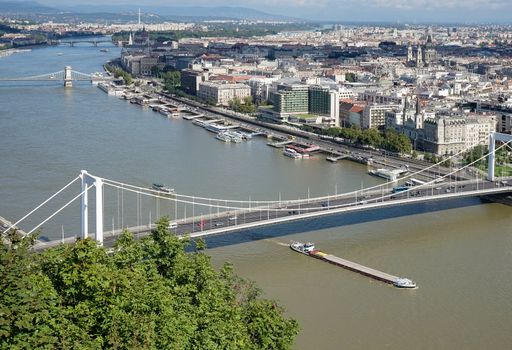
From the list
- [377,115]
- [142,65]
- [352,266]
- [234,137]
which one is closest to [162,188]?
[352,266]

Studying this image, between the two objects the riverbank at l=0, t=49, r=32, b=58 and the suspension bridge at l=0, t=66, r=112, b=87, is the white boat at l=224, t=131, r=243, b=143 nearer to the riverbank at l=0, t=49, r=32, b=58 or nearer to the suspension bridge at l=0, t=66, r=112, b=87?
the suspension bridge at l=0, t=66, r=112, b=87

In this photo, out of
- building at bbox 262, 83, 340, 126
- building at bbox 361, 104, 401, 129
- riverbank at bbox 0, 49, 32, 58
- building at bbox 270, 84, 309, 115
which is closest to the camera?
building at bbox 361, 104, 401, 129

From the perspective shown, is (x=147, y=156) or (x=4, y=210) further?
(x=147, y=156)

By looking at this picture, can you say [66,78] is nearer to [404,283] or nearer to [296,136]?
[296,136]

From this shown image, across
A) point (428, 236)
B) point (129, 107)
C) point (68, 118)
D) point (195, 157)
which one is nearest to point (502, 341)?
point (428, 236)

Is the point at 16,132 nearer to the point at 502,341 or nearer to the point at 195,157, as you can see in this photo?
the point at 195,157

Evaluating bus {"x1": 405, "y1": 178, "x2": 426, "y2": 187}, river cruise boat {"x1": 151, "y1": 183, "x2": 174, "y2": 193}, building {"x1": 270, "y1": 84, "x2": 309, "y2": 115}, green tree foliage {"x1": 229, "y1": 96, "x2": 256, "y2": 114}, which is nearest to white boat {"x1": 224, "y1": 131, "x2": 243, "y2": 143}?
building {"x1": 270, "y1": 84, "x2": 309, "y2": 115}

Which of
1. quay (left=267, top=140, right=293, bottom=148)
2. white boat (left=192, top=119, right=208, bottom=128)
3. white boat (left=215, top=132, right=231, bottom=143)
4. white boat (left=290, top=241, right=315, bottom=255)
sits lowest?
white boat (left=290, top=241, right=315, bottom=255)

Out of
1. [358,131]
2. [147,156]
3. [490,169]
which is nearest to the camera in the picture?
[490,169]
